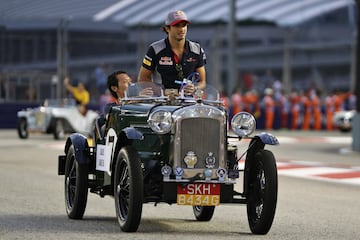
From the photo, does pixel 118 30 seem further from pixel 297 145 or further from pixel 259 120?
pixel 297 145

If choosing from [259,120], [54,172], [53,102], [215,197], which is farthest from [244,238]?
[259,120]

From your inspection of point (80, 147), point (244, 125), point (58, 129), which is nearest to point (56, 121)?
point (58, 129)

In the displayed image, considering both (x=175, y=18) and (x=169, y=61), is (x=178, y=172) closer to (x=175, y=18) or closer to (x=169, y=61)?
(x=169, y=61)

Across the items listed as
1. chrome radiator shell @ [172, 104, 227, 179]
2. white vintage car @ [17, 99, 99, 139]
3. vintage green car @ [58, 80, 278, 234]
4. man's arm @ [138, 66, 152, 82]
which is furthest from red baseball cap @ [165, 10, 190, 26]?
white vintage car @ [17, 99, 99, 139]

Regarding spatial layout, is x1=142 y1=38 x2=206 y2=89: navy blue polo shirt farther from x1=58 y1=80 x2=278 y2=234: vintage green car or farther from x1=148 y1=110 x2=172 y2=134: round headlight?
x1=148 y1=110 x2=172 y2=134: round headlight

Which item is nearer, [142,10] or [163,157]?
[163,157]

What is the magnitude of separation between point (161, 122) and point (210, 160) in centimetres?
48

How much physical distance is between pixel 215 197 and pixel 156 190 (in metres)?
0.48

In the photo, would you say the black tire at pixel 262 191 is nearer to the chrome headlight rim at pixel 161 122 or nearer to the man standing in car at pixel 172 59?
the chrome headlight rim at pixel 161 122

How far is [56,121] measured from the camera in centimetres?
2672

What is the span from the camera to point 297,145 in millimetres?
25969

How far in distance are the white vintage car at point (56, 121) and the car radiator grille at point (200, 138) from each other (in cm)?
1808

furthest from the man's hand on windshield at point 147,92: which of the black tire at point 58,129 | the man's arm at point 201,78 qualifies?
the black tire at point 58,129

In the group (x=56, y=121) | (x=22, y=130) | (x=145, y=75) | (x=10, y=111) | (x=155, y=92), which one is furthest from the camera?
(x=10, y=111)
